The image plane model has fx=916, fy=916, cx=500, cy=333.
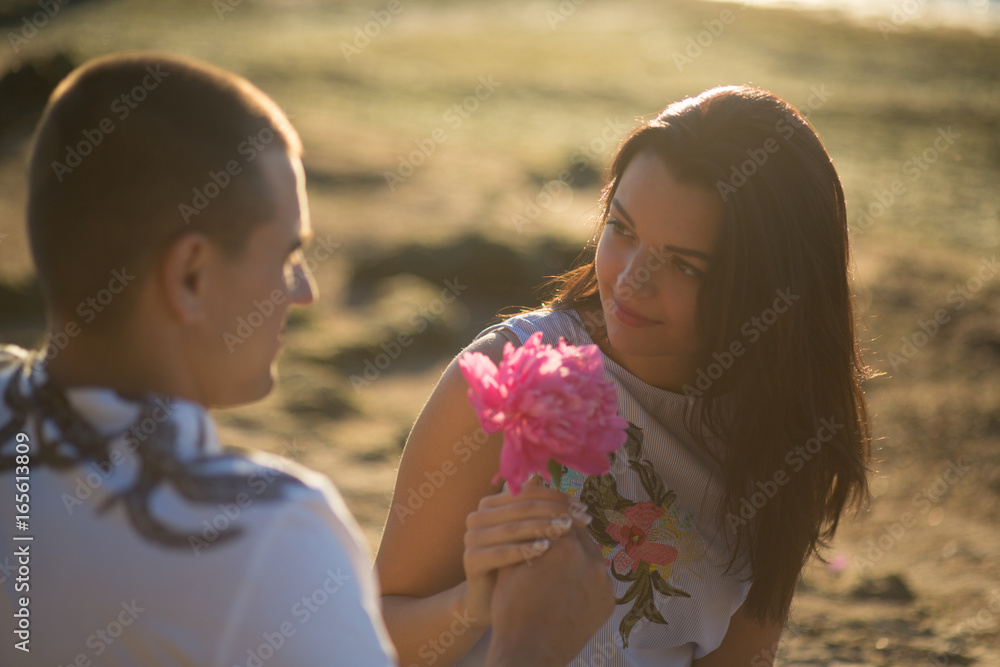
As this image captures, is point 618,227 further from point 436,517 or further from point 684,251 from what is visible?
point 436,517

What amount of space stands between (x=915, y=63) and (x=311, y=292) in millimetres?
18423

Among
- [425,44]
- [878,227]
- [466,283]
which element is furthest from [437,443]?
[425,44]

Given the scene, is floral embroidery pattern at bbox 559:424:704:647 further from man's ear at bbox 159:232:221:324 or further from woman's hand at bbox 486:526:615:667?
man's ear at bbox 159:232:221:324

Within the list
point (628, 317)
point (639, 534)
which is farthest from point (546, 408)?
point (639, 534)

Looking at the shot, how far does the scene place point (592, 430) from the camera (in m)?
1.82

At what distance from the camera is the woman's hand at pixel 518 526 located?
6.29 ft

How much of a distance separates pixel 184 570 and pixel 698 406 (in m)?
1.83

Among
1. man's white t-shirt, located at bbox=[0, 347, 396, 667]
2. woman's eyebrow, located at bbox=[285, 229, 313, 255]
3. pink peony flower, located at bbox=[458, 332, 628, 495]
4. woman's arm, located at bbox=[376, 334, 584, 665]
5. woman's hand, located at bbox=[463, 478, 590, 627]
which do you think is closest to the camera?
man's white t-shirt, located at bbox=[0, 347, 396, 667]

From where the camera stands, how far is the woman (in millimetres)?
2537

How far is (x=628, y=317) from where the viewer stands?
8.39 feet

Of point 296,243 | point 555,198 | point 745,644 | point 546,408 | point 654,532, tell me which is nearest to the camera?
point 296,243

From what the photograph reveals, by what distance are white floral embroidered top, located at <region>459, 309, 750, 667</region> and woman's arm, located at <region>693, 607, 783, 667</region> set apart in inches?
3.4

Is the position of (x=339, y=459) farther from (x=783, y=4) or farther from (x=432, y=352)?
(x=783, y=4)

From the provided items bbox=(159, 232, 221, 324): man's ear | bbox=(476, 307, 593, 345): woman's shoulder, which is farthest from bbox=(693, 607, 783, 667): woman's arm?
bbox=(159, 232, 221, 324): man's ear
